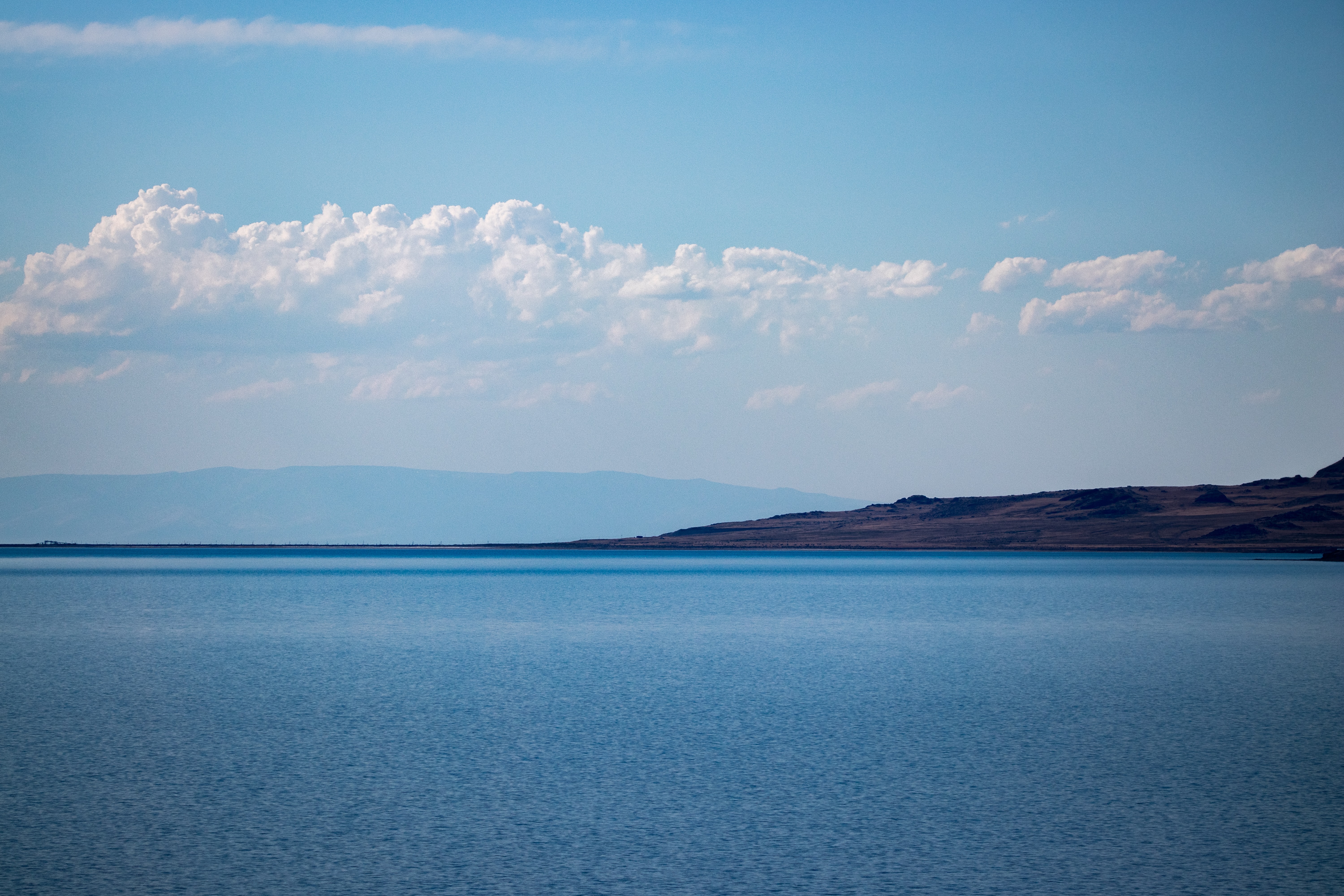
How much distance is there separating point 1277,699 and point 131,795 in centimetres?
3044

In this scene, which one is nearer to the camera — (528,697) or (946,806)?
(946,806)

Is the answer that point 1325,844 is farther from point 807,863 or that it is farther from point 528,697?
point 528,697

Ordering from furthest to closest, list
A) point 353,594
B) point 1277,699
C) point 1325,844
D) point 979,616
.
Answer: point 353,594, point 979,616, point 1277,699, point 1325,844

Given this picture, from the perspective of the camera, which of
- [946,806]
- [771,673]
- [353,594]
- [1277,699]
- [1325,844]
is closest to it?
[1325,844]

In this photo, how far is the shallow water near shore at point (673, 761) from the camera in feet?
56.4

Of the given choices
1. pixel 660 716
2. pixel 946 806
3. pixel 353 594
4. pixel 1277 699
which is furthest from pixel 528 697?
pixel 353 594

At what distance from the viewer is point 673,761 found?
25000 millimetres

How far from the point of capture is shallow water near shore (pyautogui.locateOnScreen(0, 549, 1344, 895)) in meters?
17.2

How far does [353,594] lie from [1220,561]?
5625 inches

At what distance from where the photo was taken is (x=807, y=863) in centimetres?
1741

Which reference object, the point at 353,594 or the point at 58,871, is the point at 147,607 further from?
the point at 58,871

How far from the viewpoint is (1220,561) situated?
184 metres

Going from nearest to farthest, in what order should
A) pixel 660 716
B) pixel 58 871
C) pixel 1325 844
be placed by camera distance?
pixel 58 871 → pixel 1325 844 → pixel 660 716

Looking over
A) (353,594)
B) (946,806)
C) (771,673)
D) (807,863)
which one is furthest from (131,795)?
(353,594)
